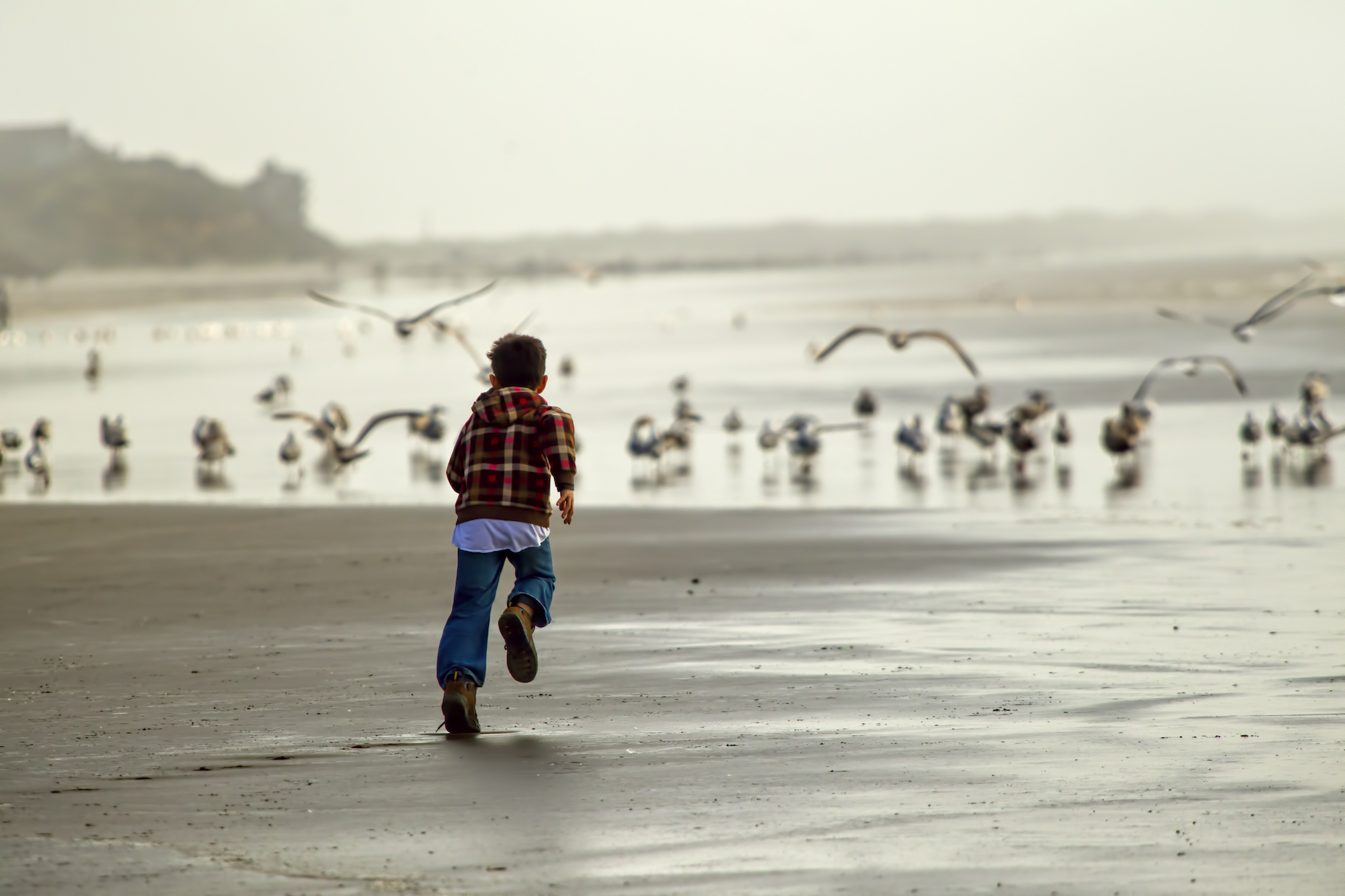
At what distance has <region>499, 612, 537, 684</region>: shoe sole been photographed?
22.5 ft

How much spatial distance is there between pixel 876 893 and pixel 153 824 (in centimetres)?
250

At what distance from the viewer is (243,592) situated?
473 inches

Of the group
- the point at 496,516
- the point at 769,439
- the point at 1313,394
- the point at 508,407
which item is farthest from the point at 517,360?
the point at 1313,394

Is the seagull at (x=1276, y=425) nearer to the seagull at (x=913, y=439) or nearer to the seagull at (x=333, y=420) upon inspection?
the seagull at (x=913, y=439)

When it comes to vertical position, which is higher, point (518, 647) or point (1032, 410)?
point (1032, 410)

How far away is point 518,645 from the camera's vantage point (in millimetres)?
6879

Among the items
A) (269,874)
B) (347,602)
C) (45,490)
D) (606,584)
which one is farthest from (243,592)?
(45,490)

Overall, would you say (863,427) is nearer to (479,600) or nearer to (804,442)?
(804,442)

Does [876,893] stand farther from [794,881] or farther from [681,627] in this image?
[681,627]

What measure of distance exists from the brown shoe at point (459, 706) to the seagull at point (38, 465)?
18.1 metres

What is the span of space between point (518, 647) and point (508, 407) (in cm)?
102

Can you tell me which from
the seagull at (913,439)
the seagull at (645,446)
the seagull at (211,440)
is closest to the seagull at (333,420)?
the seagull at (211,440)

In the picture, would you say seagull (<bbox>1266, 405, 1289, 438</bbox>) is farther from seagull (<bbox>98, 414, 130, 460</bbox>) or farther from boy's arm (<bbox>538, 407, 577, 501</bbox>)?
boy's arm (<bbox>538, 407, 577, 501</bbox>)

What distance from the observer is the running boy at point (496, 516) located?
6988 mm
